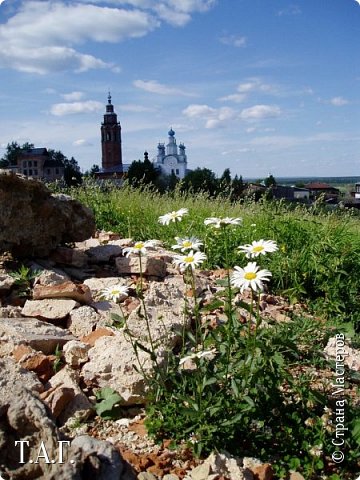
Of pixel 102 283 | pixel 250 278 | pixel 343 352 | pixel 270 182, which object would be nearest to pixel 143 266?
pixel 102 283

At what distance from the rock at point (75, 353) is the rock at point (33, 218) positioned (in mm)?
1712

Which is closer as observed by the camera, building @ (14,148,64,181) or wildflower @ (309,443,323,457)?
wildflower @ (309,443,323,457)

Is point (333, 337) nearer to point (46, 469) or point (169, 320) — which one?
point (169, 320)

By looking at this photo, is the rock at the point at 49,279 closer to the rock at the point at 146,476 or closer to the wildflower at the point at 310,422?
the rock at the point at 146,476

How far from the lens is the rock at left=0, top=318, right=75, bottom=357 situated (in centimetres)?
319

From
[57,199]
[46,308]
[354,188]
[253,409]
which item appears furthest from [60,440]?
[354,188]

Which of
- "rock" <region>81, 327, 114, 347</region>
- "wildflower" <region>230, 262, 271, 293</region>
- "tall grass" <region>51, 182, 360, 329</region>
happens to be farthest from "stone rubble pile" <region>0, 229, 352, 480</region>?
"wildflower" <region>230, 262, 271, 293</region>

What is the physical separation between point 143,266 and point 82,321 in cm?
106

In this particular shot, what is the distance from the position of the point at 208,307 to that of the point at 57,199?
2.52 m

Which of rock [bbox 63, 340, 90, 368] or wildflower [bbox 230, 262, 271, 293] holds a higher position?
wildflower [bbox 230, 262, 271, 293]

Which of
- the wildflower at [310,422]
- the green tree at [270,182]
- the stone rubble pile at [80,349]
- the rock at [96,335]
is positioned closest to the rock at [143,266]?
the stone rubble pile at [80,349]

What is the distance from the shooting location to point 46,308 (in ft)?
12.1

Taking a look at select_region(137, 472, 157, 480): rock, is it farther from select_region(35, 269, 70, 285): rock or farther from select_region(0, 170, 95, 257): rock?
select_region(0, 170, 95, 257): rock

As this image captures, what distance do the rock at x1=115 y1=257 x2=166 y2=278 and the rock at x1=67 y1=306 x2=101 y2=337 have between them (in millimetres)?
902
